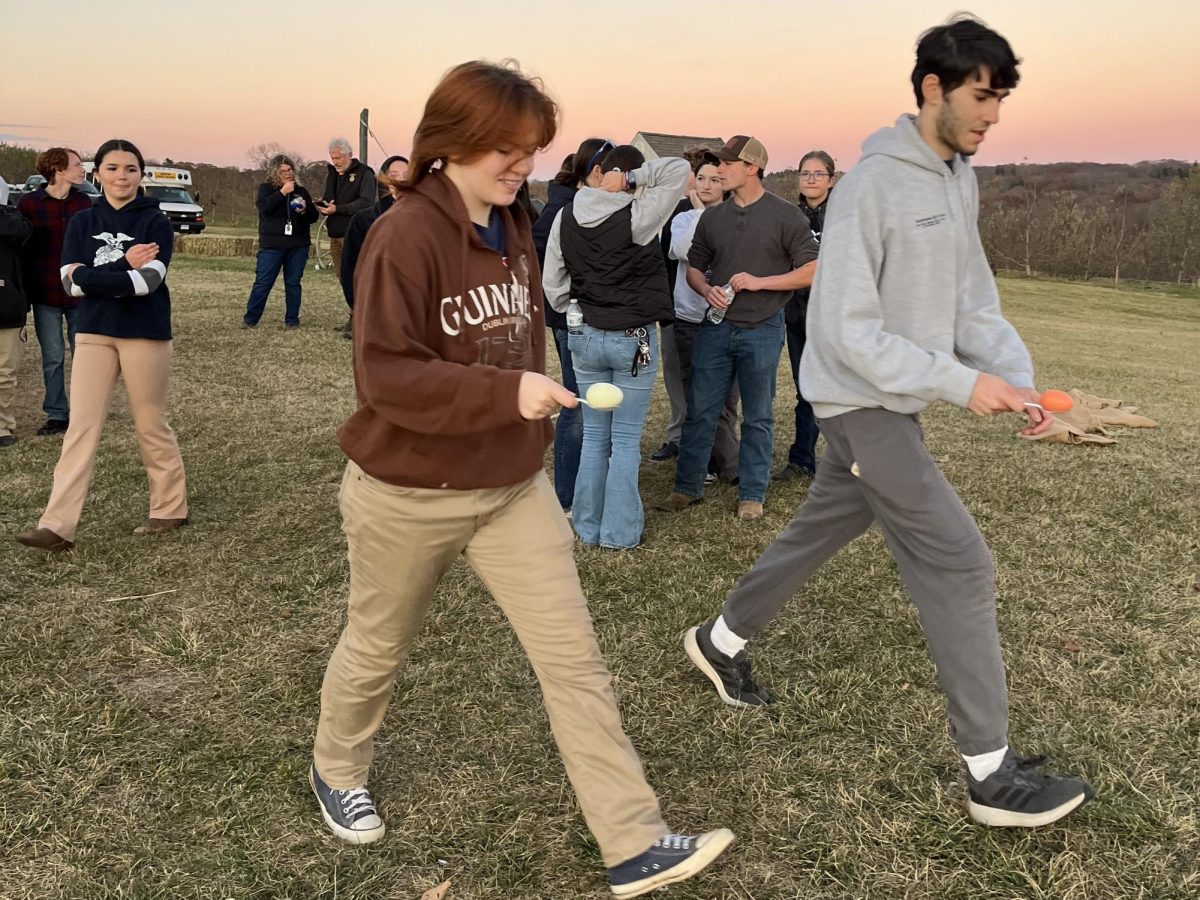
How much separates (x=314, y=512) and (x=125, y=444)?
2.23 m

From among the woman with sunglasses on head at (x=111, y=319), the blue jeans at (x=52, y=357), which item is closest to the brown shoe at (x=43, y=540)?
the woman with sunglasses on head at (x=111, y=319)

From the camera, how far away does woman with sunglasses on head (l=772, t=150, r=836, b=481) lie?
616 centimetres

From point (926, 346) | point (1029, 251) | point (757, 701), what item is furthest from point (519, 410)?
point (1029, 251)

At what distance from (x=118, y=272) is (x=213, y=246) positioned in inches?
770

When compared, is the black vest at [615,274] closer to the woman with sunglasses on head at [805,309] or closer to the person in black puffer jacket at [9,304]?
the woman with sunglasses on head at [805,309]

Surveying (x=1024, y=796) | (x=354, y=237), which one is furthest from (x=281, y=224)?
(x=1024, y=796)

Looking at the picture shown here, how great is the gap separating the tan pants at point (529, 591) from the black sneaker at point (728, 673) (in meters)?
1.07

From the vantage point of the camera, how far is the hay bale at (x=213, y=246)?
72.8ft

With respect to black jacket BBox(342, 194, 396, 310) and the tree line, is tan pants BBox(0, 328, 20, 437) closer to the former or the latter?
black jacket BBox(342, 194, 396, 310)

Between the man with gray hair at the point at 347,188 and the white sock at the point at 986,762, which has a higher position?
the man with gray hair at the point at 347,188

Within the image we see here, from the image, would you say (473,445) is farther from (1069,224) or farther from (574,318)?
(1069,224)

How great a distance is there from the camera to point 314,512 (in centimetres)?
548

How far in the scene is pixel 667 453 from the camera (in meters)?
6.90

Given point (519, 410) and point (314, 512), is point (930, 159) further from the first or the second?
point (314, 512)
